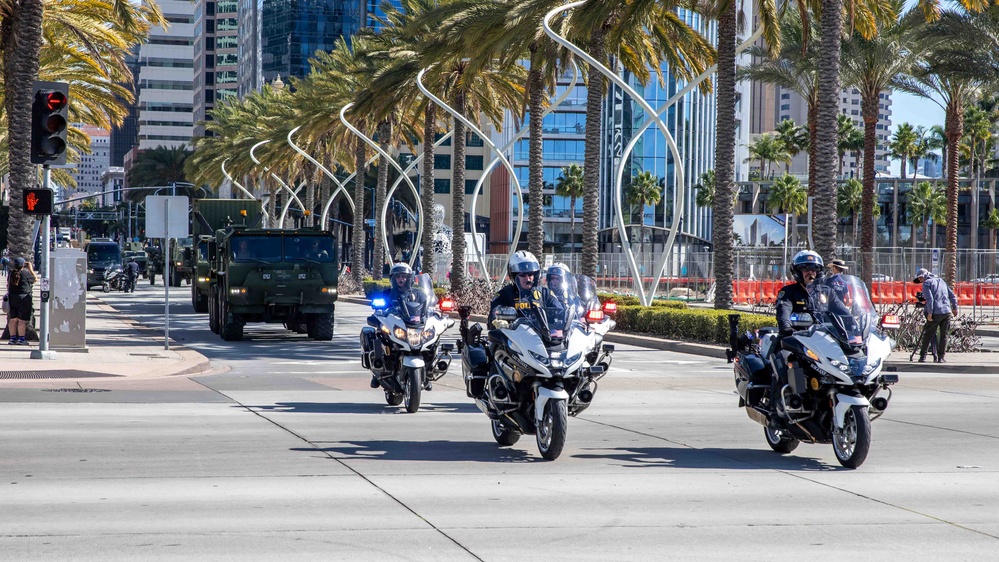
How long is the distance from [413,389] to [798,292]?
195 inches

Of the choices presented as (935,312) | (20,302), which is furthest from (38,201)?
(935,312)

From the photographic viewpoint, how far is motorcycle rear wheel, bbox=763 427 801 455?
1104 cm

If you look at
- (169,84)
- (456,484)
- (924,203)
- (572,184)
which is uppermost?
(169,84)

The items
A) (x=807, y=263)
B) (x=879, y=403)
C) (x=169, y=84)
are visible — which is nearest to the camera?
(x=879, y=403)

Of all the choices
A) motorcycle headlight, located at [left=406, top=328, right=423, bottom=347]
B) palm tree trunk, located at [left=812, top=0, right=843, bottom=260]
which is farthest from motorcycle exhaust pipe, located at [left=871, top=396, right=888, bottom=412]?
palm tree trunk, located at [left=812, top=0, right=843, bottom=260]

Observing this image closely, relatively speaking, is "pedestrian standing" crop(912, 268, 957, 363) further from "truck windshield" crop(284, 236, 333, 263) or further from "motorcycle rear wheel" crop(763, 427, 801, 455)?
"motorcycle rear wheel" crop(763, 427, 801, 455)

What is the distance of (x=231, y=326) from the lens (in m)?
27.2

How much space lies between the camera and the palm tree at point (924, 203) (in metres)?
112

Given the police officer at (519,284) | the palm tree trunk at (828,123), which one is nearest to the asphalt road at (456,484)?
the police officer at (519,284)

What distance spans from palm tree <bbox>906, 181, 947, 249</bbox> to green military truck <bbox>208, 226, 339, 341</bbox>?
311ft

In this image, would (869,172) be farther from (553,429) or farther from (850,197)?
(850,197)

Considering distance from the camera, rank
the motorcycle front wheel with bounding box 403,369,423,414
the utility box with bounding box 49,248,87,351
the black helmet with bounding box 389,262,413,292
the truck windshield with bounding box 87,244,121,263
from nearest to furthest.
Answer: the motorcycle front wheel with bounding box 403,369,423,414 → the black helmet with bounding box 389,262,413,292 → the utility box with bounding box 49,248,87,351 → the truck windshield with bounding box 87,244,121,263

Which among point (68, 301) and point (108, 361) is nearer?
point (108, 361)

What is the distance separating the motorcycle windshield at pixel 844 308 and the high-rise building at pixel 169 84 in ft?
634
